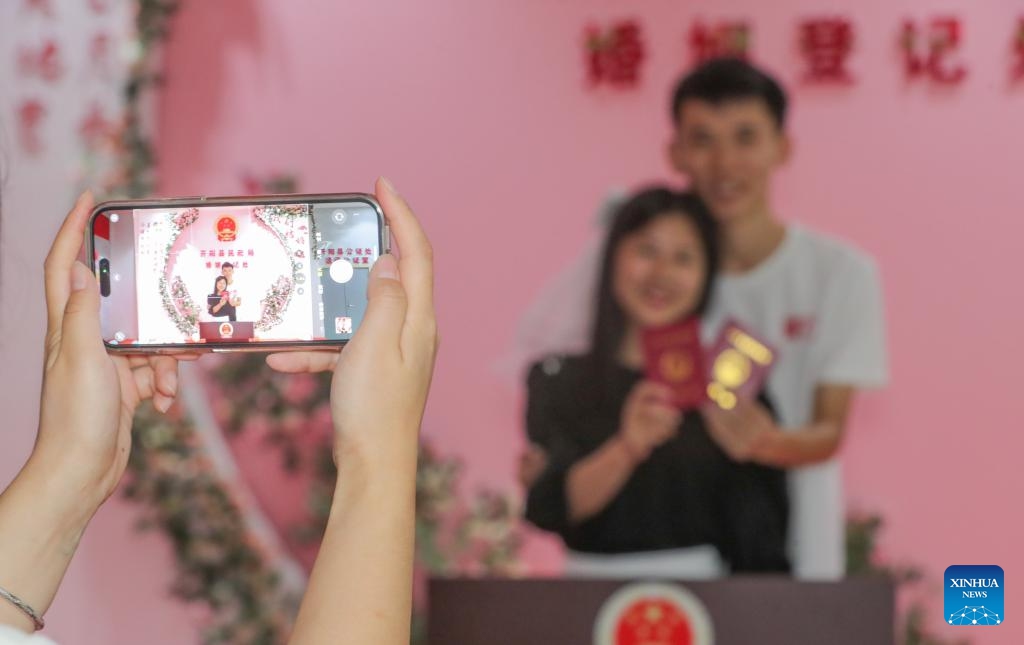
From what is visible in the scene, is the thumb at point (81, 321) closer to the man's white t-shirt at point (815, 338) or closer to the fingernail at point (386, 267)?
the fingernail at point (386, 267)

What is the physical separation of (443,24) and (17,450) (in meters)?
1.28

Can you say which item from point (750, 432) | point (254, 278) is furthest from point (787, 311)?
point (254, 278)

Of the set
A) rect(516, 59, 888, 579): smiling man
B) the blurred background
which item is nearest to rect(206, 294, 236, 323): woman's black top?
the blurred background

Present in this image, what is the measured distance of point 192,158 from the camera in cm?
221

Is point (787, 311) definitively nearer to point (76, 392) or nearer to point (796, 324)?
point (796, 324)

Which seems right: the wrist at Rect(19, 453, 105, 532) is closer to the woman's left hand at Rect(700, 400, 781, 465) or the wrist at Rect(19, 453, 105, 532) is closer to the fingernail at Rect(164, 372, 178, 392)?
the fingernail at Rect(164, 372, 178, 392)

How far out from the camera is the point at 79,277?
0.76m

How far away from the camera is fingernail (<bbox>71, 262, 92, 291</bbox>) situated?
752mm

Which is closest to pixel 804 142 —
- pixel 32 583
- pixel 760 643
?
pixel 760 643

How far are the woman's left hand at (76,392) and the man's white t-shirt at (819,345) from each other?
149 cm

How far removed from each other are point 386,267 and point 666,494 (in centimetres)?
142

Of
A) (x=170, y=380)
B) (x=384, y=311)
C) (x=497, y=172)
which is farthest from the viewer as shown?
(x=497, y=172)

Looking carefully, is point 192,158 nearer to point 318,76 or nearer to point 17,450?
point 318,76

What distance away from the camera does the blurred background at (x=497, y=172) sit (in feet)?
6.51
